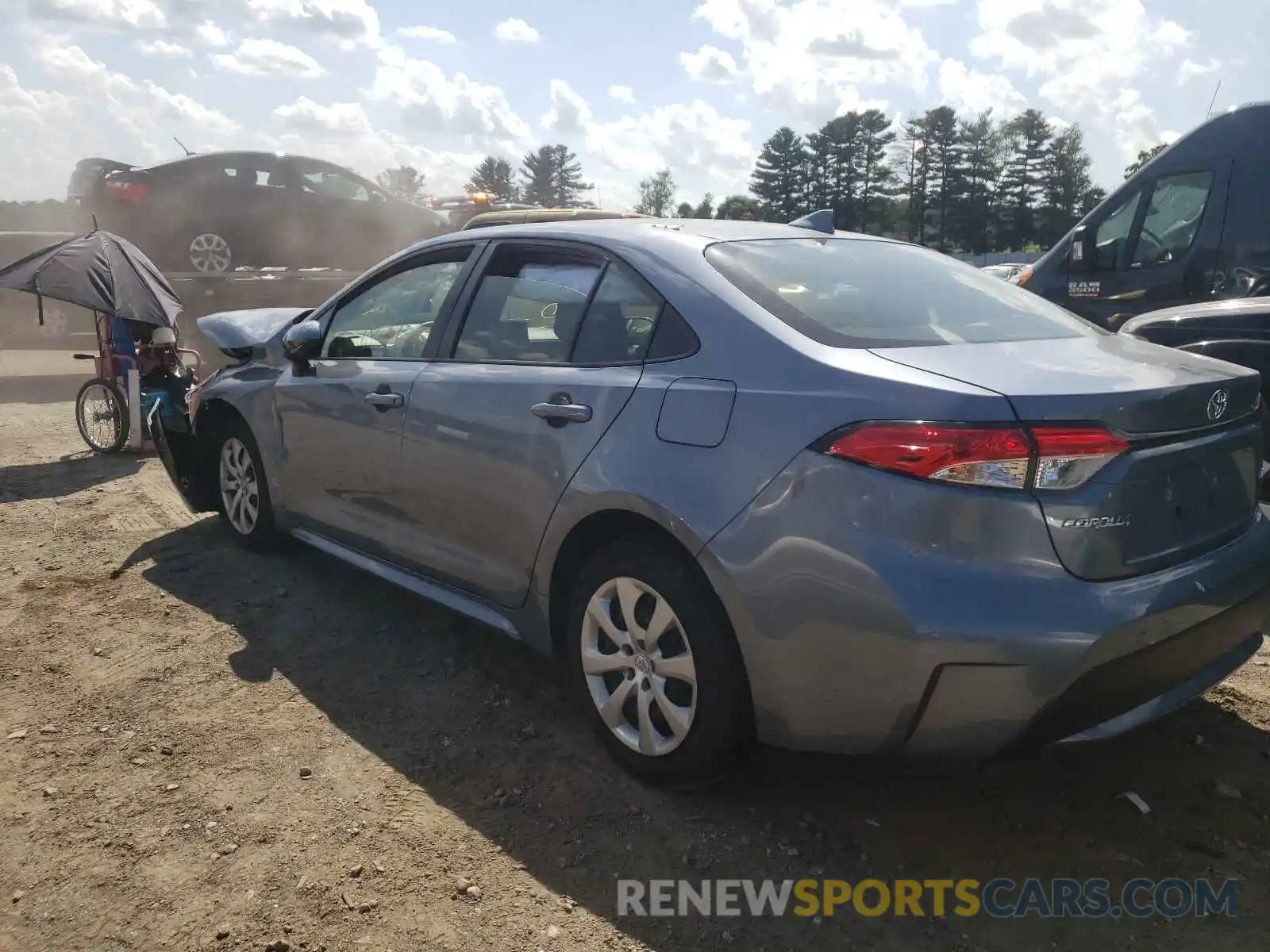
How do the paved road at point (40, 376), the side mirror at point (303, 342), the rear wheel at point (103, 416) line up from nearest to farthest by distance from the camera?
the side mirror at point (303, 342), the rear wheel at point (103, 416), the paved road at point (40, 376)

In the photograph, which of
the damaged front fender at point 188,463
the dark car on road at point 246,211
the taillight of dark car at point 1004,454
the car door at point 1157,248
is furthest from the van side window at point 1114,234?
the dark car on road at point 246,211

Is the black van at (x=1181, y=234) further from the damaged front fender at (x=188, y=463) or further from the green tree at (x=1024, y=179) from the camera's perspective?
the green tree at (x=1024, y=179)

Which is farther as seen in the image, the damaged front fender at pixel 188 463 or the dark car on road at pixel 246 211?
the dark car on road at pixel 246 211

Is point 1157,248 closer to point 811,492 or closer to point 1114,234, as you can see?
point 1114,234

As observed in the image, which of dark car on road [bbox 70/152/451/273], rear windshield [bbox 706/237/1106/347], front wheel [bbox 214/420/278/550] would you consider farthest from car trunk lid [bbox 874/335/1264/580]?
dark car on road [bbox 70/152/451/273]

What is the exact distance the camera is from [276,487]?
186 inches

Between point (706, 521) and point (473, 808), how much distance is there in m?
1.11

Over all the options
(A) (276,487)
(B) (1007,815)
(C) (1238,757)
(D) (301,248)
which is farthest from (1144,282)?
(D) (301,248)

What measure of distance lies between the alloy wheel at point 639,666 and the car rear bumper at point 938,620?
0.24 m

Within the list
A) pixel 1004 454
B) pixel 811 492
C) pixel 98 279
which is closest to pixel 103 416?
pixel 98 279

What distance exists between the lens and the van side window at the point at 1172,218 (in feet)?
21.5

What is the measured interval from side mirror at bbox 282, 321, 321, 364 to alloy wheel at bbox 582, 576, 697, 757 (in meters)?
2.08

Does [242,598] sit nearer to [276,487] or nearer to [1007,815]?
[276,487]

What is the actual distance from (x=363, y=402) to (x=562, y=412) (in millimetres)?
1251
